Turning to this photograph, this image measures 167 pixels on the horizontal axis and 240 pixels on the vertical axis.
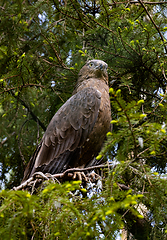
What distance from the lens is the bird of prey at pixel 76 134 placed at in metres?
2.94

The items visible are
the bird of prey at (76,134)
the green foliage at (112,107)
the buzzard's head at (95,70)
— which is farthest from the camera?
the buzzard's head at (95,70)

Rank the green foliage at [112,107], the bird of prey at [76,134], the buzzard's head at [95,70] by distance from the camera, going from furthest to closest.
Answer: the buzzard's head at [95,70], the bird of prey at [76,134], the green foliage at [112,107]

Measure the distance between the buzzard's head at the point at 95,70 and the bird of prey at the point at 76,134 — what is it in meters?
0.33

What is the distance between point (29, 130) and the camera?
14.9 ft

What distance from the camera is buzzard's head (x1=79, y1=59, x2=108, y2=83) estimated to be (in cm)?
341

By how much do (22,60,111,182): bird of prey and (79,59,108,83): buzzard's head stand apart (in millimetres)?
325

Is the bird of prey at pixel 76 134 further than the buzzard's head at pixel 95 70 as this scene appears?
No

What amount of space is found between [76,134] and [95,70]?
1.02m

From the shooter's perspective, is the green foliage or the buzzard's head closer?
the green foliage

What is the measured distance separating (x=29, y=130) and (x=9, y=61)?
127cm

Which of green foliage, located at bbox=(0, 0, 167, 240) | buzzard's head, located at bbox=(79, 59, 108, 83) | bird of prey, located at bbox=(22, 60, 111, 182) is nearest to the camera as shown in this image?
green foliage, located at bbox=(0, 0, 167, 240)

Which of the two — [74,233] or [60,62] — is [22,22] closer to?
[60,62]

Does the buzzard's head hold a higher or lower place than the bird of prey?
higher

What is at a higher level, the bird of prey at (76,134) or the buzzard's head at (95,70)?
the buzzard's head at (95,70)
